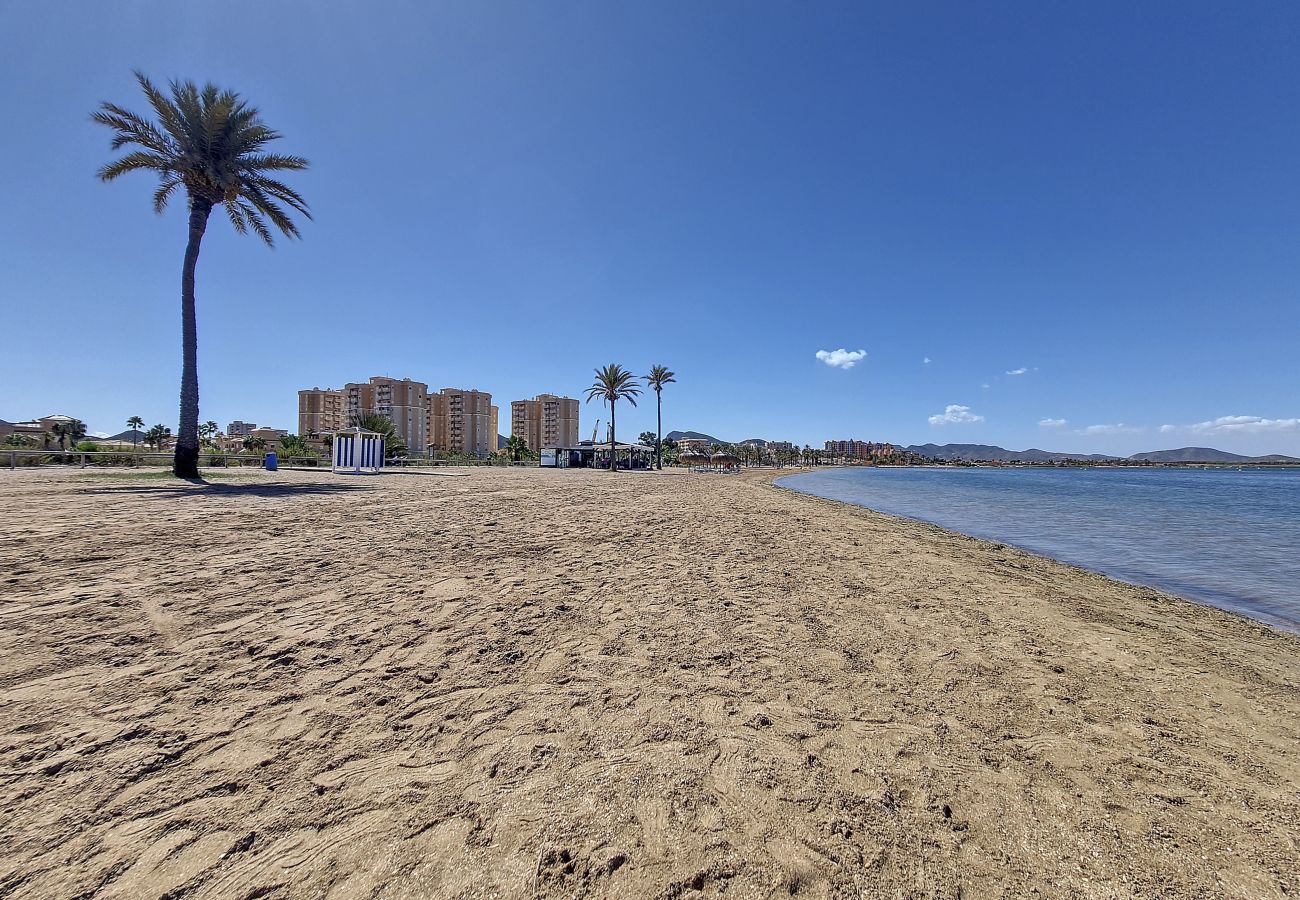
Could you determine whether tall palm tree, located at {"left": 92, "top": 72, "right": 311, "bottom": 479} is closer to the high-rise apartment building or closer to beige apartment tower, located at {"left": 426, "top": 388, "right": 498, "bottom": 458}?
beige apartment tower, located at {"left": 426, "top": 388, "right": 498, "bottom": 458}

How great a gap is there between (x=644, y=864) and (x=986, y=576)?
7187 millimetres

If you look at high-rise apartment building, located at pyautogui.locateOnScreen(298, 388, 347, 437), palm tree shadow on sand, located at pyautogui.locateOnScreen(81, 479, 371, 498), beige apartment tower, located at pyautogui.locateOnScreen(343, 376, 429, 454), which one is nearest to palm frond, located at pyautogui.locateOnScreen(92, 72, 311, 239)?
palm tree shadow on sand, located at pyautogui.locateOnScreen(81, 479, 371, 498)

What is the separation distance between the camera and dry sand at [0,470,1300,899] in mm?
1840

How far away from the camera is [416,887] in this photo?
1.70m

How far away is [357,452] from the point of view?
26.4 m

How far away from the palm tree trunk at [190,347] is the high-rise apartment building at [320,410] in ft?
348

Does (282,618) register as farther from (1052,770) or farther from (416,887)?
(1052,770)

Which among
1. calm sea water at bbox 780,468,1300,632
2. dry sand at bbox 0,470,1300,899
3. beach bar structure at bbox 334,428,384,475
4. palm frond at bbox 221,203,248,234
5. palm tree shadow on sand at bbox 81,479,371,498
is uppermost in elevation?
palm frond at bbox 221,203,248,234

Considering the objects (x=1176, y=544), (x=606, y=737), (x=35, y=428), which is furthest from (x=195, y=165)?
(x=35, y=428)

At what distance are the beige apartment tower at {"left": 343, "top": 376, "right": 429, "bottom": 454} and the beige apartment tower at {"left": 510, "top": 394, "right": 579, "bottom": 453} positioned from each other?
2318 cm

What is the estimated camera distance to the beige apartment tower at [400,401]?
9831 cm

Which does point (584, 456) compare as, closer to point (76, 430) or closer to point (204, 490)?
point (204, 490)

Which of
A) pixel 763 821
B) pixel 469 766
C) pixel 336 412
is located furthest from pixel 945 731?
pixel 336 412

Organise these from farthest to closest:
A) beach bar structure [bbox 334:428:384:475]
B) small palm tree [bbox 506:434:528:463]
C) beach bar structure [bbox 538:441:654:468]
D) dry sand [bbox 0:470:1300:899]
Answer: small palm tree [bbox 506:434:528:463] → beach bar structure [bbox 538:441:654:468] → beach bar structure [bbox 334:428:384:475] → dry sand [bbox 0:470:1300:899]
